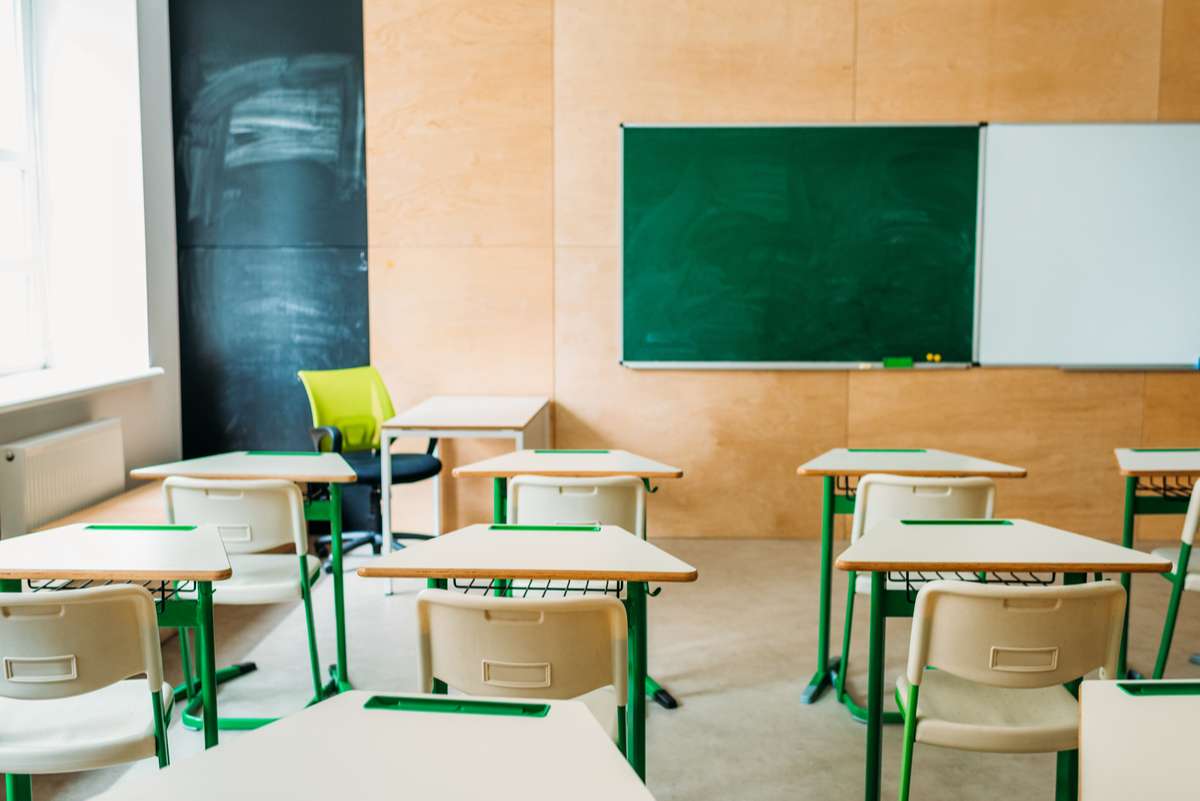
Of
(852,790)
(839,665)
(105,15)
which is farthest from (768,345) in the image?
(105,15)

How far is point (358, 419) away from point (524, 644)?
148 inches

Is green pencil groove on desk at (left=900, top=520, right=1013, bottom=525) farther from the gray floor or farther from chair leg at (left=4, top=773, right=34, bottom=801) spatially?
chair leg at (left=4, top=773, right=34, bottom=801)

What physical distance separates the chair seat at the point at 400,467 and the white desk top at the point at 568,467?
1.30 metres

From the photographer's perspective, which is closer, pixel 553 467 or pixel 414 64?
pixel 553 467

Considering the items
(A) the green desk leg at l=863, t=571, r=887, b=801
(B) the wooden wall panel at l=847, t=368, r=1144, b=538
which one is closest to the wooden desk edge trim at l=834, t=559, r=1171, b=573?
(A) the green desk leg at l=863, t=571, r=887, b=801

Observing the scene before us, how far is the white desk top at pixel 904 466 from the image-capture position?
370 cm

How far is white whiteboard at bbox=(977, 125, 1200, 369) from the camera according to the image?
5.67 meters

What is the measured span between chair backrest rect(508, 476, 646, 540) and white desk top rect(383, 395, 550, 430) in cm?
146

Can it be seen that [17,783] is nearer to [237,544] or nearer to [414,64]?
[237,544]

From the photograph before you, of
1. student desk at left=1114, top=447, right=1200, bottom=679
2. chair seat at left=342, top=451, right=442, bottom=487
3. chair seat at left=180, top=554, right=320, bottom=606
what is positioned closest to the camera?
chair seat at left=180, top=554, right=320, bottom=606

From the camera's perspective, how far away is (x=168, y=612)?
2586 mm

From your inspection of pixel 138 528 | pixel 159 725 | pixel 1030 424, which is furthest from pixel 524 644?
pixel 1030 424

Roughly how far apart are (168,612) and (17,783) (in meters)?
0.48

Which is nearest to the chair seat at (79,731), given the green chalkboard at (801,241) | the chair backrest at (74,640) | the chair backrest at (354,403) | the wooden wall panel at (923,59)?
the chair backrest at (74,640)
